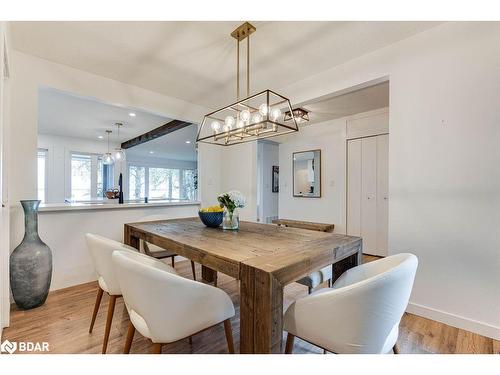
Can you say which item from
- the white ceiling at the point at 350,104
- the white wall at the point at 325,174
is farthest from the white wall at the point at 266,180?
the white ceiling at the point at 350,104

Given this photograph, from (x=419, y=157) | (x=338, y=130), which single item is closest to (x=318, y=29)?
(x=419, y=157)

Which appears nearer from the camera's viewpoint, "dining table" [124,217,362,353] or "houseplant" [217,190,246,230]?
"dining table" [124,217,362,353]

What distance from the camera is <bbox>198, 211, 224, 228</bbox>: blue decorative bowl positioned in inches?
79.4

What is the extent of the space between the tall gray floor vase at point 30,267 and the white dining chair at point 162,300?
1.58 m

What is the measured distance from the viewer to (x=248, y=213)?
369 cm

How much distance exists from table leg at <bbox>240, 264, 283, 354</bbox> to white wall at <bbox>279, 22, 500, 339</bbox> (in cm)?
163

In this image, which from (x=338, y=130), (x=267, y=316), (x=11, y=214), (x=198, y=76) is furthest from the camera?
(x=338, y=130)

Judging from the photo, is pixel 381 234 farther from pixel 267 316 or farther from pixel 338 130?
pixel 267 316

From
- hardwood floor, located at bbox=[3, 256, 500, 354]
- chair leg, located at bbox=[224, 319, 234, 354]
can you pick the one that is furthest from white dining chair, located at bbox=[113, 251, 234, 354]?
hardwood floor, located at bbox=[3, 256, 500, 354]

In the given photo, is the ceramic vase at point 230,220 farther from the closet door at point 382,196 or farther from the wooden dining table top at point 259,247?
the closet door at point 382,196

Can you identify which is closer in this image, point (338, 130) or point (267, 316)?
point (267, 316)

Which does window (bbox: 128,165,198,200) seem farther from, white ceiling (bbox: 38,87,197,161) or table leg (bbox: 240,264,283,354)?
table leg (bbox: 240,264,283,354)

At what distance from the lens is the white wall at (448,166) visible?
1.67 metres

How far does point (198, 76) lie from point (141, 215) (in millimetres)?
1899
